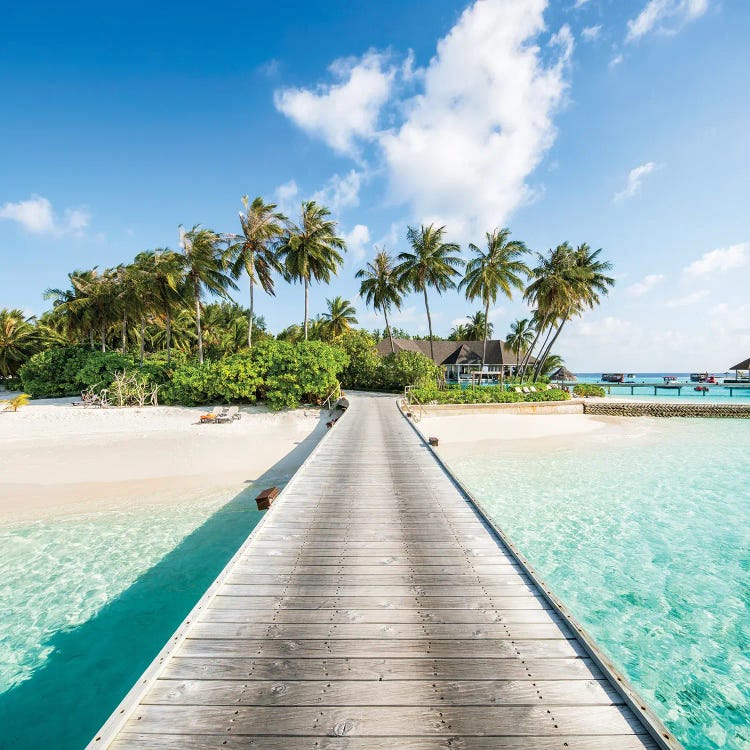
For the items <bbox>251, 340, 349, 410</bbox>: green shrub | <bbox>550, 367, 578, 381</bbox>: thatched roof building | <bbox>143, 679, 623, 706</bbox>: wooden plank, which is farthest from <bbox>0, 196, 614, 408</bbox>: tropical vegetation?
<bbox>143, 679, 623, 706</bbox>: wooden plank

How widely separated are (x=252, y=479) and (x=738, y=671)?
1131cm

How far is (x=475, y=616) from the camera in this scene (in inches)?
153

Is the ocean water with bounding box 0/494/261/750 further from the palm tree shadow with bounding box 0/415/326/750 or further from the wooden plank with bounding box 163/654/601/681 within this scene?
the wooden plank with bounding box 163/654/601/681

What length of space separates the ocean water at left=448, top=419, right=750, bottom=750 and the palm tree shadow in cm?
663

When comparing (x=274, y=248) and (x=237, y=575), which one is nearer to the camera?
(x=237, y=575)

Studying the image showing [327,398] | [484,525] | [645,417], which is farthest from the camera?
[645,417]

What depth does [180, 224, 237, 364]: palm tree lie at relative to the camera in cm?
2688

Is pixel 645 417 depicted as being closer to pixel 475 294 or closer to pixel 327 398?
pixel 475 294

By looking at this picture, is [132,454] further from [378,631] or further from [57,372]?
[57,372]

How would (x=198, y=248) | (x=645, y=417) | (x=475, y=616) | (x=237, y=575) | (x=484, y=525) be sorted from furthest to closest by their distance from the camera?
(x=645, y=417) → (x=198, y=248) → (x=484, y=525) → (x=237, y=575) → (x=475, y=616)

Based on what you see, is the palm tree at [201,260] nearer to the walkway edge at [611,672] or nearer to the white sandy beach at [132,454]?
the white sandy beach at [132,454]

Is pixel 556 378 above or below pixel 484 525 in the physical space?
above

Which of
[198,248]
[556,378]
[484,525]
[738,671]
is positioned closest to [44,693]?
[484,525]

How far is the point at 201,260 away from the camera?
27.1 meters
